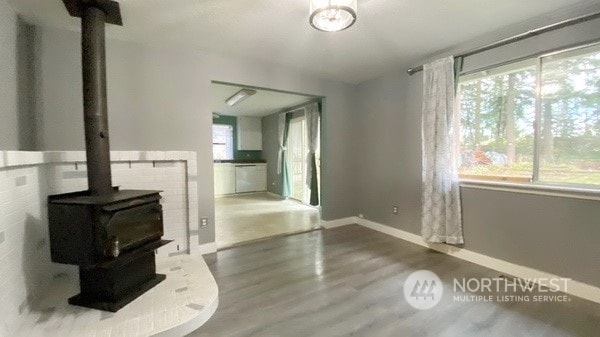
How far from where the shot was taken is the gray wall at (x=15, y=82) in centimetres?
170

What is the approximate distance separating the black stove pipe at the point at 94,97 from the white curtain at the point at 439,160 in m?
3.09

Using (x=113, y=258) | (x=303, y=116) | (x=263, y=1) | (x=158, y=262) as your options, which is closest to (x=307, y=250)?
(x=158, y=262)

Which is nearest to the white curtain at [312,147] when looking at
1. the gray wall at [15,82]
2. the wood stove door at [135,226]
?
the wood stove door at [135,226]

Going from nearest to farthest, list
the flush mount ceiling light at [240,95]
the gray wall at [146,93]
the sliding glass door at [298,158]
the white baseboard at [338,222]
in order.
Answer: the gray wall at [146,93]
the white baseboard at [338,222]
the flush mount ceiling light at [240,95]
the sliding glass door at [298,158]

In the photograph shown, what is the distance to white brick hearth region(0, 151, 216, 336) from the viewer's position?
1.43 meters

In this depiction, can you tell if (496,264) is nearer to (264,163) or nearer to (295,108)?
(295,108)

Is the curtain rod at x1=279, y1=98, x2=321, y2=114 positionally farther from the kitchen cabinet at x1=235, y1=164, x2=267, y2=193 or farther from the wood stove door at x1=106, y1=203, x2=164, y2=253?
the wood stove door at x1=106, y1=203, x2=164, y2=253

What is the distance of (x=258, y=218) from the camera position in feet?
14.6

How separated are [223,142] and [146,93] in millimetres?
4669

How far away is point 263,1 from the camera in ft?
6.07

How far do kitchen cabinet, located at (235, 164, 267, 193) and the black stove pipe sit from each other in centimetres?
519

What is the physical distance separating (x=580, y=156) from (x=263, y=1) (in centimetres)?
283

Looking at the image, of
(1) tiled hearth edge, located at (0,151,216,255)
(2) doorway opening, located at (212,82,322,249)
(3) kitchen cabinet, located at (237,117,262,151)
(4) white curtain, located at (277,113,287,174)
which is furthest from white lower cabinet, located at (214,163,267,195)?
(1) tiled hearth edge, located at (0,151,216,255)

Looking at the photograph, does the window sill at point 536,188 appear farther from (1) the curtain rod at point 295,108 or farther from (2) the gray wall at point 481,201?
(1) the curtain rod at point 295,108
